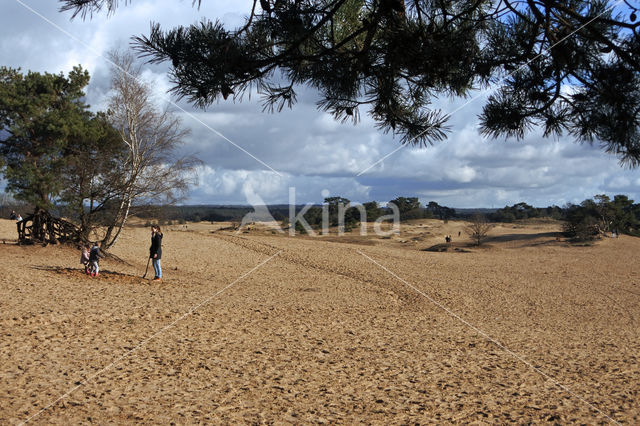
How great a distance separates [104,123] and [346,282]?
10949mm

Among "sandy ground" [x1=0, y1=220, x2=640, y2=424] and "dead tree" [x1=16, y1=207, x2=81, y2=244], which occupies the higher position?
"dead tree" [x1=16, y1=207, x2=81, y2=244]

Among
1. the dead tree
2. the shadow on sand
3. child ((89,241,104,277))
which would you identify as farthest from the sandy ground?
the dead tree

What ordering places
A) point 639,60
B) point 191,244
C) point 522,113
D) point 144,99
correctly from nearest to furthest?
point 639,60, point 522,113, point 144,99, point 191,244

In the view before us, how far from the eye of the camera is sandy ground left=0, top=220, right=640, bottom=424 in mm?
5285

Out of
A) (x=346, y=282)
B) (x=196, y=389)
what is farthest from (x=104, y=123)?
(x=196, y=389)

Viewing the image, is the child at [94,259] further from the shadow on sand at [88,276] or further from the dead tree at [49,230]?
the dead tree at [49,230]

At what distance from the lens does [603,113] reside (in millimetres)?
4434

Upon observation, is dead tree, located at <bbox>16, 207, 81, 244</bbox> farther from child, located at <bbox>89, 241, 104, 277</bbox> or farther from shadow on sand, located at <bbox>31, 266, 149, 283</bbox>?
child, located at <bbox>89, 241, 104, 277</bbox>

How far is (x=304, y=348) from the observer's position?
25.5ft

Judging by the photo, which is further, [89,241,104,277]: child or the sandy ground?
[89,241,104,277]: child

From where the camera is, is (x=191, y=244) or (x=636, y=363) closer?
(x=636, y=363)

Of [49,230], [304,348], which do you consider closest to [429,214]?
[49,230]

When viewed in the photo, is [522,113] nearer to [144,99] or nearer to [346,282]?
[346,282]

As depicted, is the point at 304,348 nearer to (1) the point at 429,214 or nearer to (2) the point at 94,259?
(2) the point at 94,259
